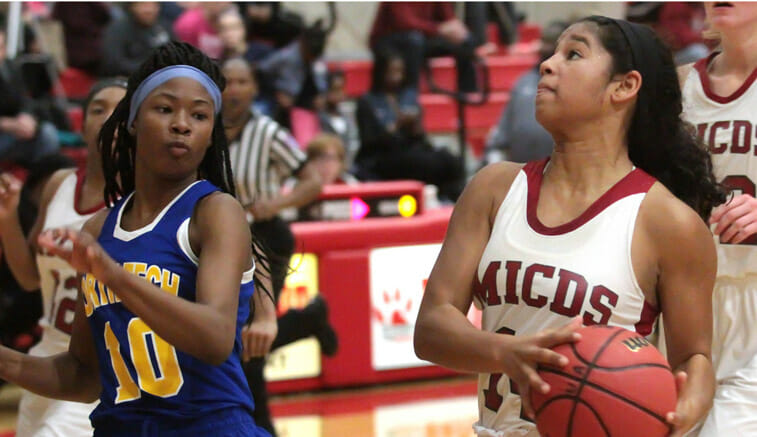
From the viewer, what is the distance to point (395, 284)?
7.88 metres

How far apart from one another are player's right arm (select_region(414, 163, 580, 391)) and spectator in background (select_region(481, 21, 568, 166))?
5.30m

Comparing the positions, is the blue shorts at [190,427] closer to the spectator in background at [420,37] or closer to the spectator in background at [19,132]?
the spectator in background at [19,132]

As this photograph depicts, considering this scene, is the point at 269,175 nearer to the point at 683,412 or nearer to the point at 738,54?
the point at 738,54

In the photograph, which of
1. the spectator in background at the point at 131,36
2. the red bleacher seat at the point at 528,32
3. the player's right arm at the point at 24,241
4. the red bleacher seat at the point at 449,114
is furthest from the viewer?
the red bleacher seat at the point at 528,32

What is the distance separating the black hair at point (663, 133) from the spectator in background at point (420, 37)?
8489 millimetres

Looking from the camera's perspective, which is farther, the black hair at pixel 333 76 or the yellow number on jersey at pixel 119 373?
the black hair at pixel 333 76

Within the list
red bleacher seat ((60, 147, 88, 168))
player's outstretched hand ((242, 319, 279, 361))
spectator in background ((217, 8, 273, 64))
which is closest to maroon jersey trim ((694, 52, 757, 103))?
player's outstretched hand ((242, 319, 279, 361))

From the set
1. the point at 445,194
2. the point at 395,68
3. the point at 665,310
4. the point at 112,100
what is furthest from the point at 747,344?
the point at 395,68

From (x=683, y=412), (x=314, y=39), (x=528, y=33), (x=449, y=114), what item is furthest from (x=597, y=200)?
(x=528, y=33)

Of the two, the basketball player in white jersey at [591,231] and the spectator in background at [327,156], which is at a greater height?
Answer: the basketball player in white jersey at [591,231]

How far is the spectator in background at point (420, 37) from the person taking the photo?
11797 mm

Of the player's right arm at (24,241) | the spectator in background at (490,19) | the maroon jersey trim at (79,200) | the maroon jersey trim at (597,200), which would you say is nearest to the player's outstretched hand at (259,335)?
the maroon jersey trim at (79,200)

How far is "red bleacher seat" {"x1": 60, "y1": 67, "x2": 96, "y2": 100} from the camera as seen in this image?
36.4 ft

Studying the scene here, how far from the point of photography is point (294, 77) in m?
10.8
